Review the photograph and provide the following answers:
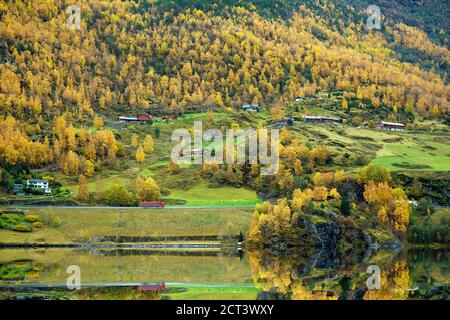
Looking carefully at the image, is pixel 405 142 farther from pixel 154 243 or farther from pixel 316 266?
pixel 316 266

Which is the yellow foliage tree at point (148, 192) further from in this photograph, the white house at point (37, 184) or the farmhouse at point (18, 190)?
the farmhouse at point (18, 190)

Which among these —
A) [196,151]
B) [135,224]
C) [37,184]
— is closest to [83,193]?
[37,184]

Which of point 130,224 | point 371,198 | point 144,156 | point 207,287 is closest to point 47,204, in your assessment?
point 130,224

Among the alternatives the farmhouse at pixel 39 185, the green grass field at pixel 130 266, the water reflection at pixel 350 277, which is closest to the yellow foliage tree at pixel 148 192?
the farmhouse at pixel 39 185

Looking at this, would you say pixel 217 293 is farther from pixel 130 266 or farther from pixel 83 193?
pixel 83 193

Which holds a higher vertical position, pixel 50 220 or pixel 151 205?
pixel 50 220
